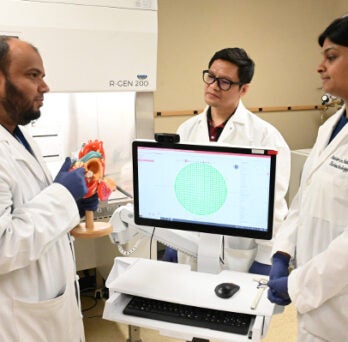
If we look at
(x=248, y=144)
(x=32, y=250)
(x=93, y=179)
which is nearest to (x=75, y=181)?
(x=93, y=179)

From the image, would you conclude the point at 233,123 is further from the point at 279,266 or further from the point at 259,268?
the point at 279,266

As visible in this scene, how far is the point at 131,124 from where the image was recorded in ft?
9.00

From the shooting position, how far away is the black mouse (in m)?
1.34

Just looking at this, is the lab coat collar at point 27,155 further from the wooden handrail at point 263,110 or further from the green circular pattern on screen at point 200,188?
the wooden handrail at point 263,110

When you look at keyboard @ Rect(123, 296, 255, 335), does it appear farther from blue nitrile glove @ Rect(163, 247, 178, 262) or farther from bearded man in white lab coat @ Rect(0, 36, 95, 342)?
blue nitrile glove @ Rect(163, 247, 178, 262)

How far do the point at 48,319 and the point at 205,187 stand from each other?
0.64 metres

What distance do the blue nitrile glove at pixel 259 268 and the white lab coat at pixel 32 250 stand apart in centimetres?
79

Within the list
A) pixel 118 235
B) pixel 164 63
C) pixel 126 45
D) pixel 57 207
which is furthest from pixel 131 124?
pixel 57 207

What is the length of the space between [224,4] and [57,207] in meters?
2.82

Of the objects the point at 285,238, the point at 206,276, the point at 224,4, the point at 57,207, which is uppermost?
the point at 224,4

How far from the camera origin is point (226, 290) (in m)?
1.35

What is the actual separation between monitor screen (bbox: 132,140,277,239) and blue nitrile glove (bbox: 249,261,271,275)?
427 mm

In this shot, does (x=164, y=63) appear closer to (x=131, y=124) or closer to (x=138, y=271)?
(x=131, y=124)

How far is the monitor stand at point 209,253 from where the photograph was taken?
151 centimetres
